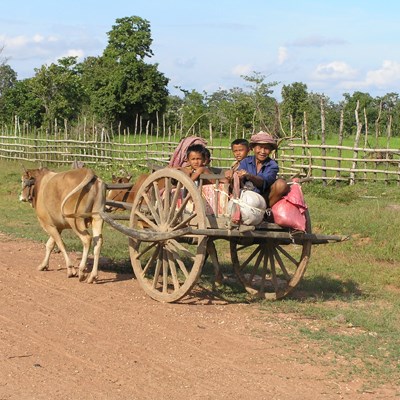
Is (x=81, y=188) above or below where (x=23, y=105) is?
below

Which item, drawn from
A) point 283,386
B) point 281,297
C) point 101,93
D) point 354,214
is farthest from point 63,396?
point 101,93

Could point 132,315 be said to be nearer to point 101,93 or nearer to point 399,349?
point 399,349

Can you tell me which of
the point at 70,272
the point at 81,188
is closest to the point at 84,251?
the point at 70,272

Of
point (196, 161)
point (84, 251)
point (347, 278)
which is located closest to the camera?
point (196, 161)

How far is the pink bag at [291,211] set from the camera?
734cm

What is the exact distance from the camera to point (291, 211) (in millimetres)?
7367

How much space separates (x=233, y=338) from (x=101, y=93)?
1168 inches

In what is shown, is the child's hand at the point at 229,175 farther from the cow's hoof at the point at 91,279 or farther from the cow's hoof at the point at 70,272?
the cow's hoof at the point at 70,272

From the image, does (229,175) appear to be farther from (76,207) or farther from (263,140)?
(76,207)

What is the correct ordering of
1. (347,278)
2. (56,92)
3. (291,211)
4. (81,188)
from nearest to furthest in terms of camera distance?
(291,211) < (81,188) < (347,278) < (56,92)

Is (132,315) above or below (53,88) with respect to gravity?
below

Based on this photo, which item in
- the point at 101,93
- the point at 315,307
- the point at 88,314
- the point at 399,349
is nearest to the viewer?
the point at 399,349

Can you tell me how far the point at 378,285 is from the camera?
10.1 meters

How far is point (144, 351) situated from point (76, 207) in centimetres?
338
